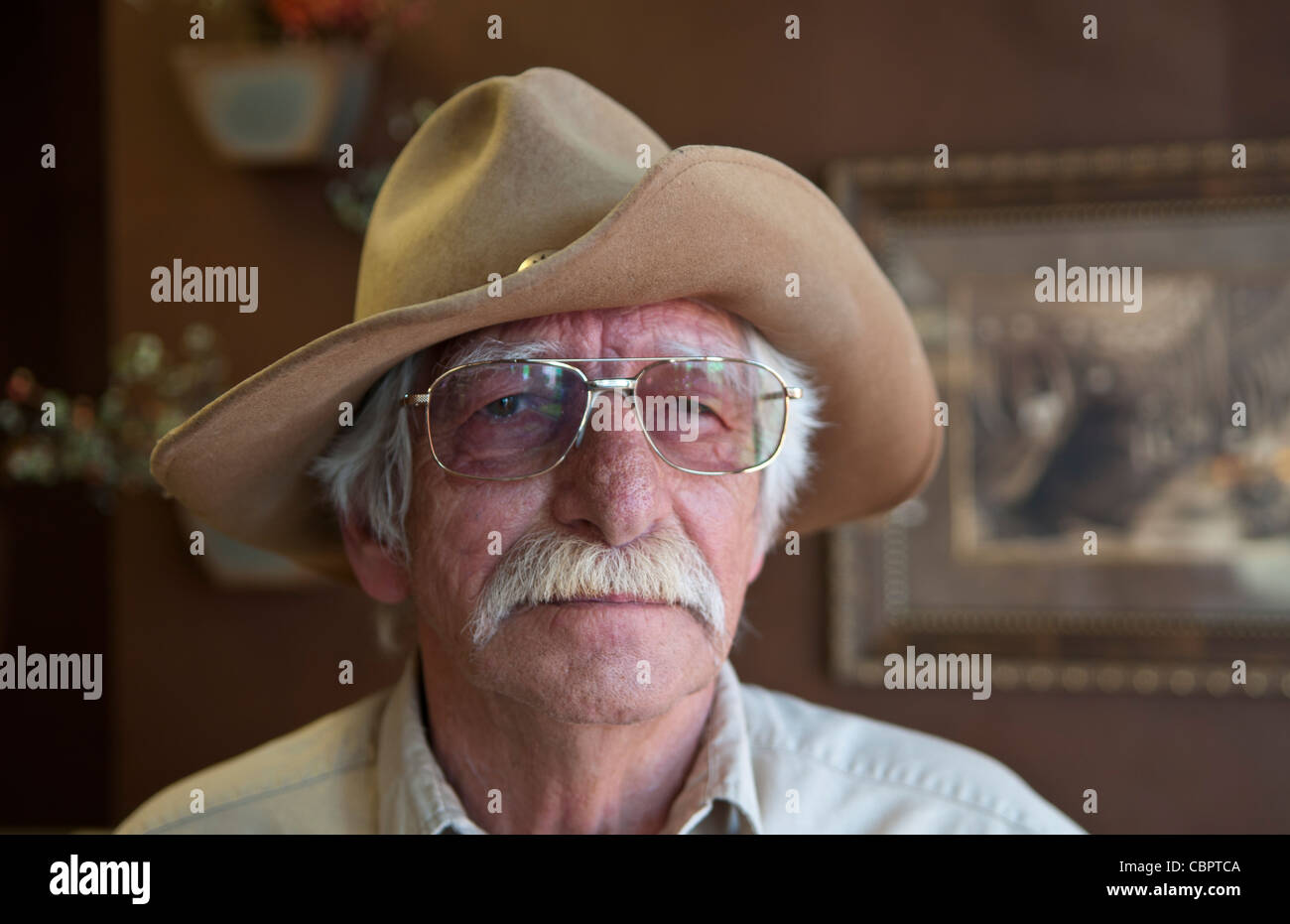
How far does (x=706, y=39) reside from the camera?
8.19ft

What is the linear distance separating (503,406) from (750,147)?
162cm

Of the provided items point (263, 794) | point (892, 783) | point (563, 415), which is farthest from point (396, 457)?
point (892, 783)

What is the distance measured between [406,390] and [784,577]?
Result: 60.9 inches

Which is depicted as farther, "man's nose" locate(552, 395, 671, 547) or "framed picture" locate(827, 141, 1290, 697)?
"framed picture" locate(827, 141, 1290, 697)

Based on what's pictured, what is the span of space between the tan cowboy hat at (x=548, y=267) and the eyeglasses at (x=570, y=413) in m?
0.05

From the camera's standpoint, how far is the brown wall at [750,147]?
237cm

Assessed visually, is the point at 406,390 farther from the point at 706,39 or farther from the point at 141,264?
the point at 141,264

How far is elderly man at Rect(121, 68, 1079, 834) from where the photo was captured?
37.3 inches

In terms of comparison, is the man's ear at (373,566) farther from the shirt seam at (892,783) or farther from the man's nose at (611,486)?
the shirt seam at (892,783)

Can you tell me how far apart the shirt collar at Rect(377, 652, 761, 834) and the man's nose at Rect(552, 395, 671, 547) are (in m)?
0.25

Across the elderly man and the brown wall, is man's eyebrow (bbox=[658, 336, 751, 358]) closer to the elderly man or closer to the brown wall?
the elderly man

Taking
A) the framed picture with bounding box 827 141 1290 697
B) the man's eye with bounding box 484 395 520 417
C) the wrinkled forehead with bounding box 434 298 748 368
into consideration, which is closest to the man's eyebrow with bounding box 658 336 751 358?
the wrinkled forehead with bounding box 434 298 748 368

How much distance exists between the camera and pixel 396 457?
1087mm
